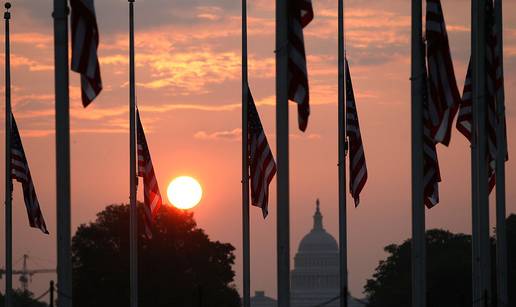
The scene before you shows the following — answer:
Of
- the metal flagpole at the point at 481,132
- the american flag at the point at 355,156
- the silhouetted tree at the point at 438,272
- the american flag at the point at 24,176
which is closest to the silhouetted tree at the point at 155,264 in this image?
the silhouetted tree at the point at 438,272

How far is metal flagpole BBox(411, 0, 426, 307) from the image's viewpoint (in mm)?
44281

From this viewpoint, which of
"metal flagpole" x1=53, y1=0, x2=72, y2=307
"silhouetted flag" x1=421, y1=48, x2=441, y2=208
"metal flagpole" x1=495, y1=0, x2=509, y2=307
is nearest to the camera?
"metal flagpole" x1=53, y1=0, x2=72, y2=307

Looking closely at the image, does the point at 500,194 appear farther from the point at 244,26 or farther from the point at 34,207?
the point at 34,207

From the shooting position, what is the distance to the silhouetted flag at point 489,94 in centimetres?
Answer: 4691

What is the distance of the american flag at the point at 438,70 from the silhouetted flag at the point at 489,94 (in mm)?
3954

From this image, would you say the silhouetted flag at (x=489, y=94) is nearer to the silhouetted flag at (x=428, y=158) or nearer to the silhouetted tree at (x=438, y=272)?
the silhouetted flag at (x=428, y=158)

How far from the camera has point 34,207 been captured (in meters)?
55.0

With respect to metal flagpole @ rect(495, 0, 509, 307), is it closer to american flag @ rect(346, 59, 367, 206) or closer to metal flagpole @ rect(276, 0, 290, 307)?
american flag @ rect(346, 59, 367, 206)

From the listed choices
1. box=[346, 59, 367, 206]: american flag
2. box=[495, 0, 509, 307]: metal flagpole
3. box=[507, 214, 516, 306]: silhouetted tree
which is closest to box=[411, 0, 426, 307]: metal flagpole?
box=[346, 59, 367, 206]: american flag

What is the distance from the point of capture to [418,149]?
44469 mm

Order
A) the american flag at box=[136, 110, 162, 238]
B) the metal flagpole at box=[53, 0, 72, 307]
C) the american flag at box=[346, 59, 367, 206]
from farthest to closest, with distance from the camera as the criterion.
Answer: the american flag at box=[136, 110, 162, 238] → the american flag at box=[346, 59, 367, 206] → the metal flagpole at box=[53, 0, 72, 307]

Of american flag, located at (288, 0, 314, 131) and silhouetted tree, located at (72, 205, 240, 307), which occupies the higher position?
american flag, located at (288, 0, 314, 131)

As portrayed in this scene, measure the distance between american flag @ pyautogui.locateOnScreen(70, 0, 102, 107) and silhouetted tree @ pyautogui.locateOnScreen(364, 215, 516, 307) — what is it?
97.2 meters

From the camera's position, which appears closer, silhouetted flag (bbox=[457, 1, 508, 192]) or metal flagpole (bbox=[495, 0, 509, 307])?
silhouetted flag (bbox=[457, 1, 508, 192])
